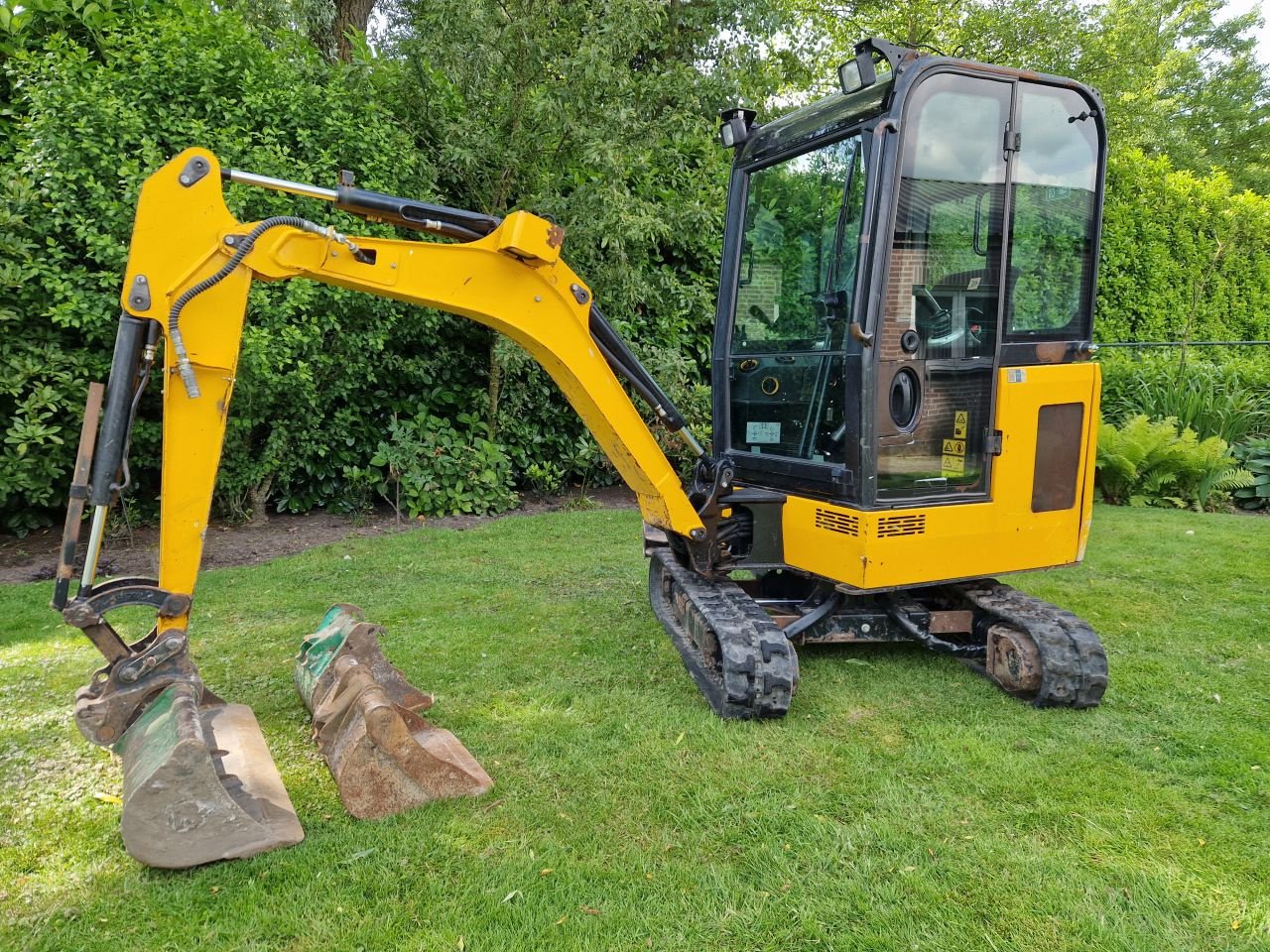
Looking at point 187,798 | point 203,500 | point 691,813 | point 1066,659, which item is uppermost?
point 203,500

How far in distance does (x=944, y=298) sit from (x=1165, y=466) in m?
6.53

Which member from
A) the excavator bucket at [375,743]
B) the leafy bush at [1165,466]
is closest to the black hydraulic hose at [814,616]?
the excavator bucket at [375,743]

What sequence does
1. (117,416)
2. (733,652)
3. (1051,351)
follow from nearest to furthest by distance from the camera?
(117,416)
(733,652)
(1051,351)

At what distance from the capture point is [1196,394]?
32.2ft

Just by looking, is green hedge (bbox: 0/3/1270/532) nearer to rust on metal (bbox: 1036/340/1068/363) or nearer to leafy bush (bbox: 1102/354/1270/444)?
rust on metal (bbox: 1036/340/1068/363)

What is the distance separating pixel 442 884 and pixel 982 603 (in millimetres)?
2901

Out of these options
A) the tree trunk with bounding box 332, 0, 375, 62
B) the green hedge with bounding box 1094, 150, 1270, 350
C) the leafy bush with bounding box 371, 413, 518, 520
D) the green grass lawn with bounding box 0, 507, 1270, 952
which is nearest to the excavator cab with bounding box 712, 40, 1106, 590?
the green grass lawn with bounding box 0, 507, 1270, 952

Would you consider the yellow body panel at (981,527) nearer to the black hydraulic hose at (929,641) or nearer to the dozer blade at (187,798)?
the black hydraulic hose at (929,641)

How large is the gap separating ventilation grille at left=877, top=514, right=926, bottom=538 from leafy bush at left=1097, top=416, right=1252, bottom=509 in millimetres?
6181

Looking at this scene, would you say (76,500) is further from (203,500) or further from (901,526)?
(901,526)

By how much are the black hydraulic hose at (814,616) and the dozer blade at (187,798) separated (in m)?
2.32

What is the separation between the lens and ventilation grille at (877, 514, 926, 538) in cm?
380

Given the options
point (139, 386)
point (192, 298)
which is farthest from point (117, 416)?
point (192, 298)

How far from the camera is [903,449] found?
3.95 m
